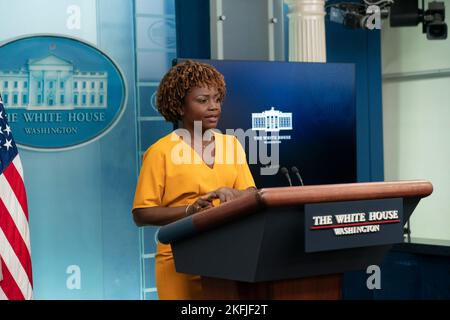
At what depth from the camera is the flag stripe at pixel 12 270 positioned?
11.2 ft

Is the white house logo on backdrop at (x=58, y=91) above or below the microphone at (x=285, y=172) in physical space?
above

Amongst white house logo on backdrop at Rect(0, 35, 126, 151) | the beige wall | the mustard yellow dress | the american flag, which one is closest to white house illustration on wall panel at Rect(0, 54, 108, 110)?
A: white house logo on backdrop at Rect(0, 35, 126, 151)

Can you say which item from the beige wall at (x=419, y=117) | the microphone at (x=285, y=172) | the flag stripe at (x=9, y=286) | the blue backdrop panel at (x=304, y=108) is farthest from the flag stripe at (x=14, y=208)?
the beige wall at (x=419, y=117)

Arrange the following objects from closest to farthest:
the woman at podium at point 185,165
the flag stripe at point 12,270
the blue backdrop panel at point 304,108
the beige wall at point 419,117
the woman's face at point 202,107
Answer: the woman at podium at point 185,165 < the woman's face at point 202,107 < the flag stripe at point 12,270 < the blue backdrop panel at point 304,108 < the beige wall at point 419,117

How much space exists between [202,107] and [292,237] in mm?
848

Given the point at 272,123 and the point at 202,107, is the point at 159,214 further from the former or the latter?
the point at 272,123

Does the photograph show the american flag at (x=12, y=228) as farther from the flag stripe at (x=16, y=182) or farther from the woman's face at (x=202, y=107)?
the woman's face at (x=202, y=107)

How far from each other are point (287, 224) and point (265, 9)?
9.76ft

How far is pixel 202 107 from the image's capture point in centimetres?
252

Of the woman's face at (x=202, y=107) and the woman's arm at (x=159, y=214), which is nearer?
the woman's arm at (x=159, y=214)

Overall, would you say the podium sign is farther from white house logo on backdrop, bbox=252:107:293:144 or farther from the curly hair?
white house logo on backdrop, bbox=252:107:293:144

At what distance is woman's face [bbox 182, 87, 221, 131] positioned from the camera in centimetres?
251

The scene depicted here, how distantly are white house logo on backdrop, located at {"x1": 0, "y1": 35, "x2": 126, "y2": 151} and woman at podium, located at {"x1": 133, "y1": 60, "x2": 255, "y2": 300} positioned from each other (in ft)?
5.74
